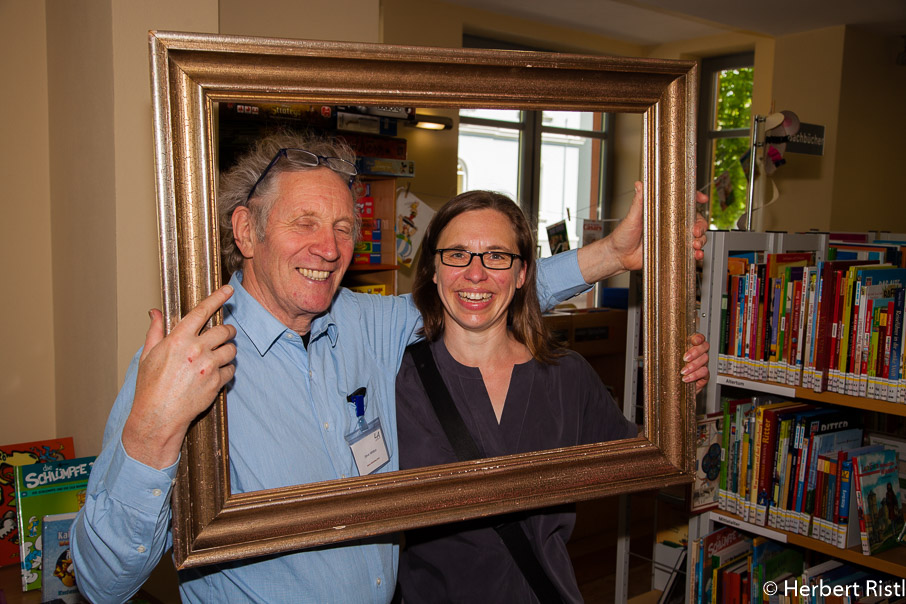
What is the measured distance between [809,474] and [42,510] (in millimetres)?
3112

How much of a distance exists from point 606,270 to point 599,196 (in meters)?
0.28

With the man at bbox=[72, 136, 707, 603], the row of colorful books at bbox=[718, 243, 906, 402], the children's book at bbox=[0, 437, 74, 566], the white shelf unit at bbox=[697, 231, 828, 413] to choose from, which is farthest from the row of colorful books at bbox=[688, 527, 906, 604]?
the children's book at bbox=[0, 437, 74, 566]

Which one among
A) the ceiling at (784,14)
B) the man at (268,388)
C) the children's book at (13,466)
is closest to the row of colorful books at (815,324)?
the man at (268,388)

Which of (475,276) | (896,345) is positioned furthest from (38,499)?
(896,345)

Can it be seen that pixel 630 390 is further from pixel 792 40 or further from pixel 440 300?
pixel 792 40

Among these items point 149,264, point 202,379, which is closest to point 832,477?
point 202,379

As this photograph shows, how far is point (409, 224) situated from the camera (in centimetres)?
188

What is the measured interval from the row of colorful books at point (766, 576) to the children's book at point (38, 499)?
2.69 m

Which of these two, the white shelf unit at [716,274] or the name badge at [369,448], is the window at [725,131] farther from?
the name badge at [369,448]

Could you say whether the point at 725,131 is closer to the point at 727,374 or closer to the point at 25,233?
the point at 727,374

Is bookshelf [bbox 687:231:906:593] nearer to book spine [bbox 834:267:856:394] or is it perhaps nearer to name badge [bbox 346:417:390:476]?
book spine [bbox 834:267:856:394]

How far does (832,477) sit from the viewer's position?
279 cm

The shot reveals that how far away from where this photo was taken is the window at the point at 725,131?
273 centimetres

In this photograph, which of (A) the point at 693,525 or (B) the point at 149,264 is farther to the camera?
(A) the point at 693,525
